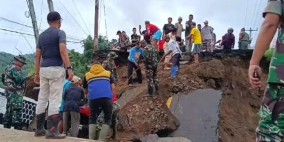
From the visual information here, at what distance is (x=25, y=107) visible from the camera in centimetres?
1113

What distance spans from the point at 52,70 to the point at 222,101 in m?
8.28

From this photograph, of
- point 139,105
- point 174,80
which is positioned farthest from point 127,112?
point 174,80

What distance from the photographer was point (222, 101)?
46.0 feet

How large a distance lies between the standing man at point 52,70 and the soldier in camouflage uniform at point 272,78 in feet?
13.1

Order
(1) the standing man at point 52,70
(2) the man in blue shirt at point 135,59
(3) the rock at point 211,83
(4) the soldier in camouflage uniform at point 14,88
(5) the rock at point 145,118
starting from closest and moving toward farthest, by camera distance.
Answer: (1) the standing man at point 52,70
(4) the soldier in camouflage uniform at point 14,88
(5) the rock at point 145,118
(2) the man in blue shirt at point 135,59
(3) the rock at point 211,83

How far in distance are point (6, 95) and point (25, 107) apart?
1.41 metres

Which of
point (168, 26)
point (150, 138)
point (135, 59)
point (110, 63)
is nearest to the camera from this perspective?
point (150, 138)

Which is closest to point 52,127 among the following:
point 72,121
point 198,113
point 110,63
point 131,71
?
point 72,121

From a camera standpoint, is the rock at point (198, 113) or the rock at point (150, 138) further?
the rock at point (198, 113)

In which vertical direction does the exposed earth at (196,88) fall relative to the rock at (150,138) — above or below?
above

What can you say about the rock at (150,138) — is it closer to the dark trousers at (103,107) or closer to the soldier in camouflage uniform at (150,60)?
the dark trousers at (103,107)

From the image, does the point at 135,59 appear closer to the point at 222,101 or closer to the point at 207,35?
the point at 222,101

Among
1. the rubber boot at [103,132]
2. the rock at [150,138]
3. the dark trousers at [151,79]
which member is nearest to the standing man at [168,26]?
the dark trousers at [151,79]

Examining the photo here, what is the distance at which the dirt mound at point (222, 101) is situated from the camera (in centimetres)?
1170
